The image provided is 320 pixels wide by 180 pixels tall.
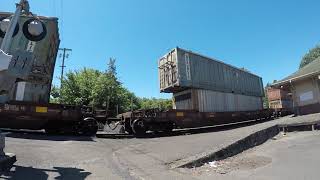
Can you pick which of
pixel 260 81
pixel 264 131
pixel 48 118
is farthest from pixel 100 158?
pixel 260 81

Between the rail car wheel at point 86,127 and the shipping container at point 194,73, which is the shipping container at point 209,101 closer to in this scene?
the shipping container at point 194,73

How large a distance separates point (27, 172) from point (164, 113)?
33.6ft

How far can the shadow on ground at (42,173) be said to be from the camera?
20.8 feet

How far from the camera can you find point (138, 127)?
51.9ft

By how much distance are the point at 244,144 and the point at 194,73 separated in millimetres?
8347

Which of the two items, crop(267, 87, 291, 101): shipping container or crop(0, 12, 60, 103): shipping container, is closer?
crop(0, 12, 60, 103): shipping container

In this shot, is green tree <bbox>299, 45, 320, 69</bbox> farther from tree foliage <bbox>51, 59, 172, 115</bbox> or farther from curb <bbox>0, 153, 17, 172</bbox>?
curb <bbox>0, 153, 17, 172</bbox>

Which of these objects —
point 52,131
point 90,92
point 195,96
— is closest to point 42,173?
point 52,131

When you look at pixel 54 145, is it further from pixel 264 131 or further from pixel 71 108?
pixel 264 131

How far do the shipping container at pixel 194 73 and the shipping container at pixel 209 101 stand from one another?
0.97 feet

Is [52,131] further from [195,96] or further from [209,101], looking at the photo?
[209,101]

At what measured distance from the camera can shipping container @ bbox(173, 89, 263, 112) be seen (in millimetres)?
18547

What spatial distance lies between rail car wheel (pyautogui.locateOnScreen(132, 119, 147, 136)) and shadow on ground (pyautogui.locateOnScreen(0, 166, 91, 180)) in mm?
Answer: 8420

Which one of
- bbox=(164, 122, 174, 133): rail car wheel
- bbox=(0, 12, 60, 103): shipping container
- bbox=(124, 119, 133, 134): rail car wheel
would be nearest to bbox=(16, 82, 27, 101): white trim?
bbox=(0, 12, 60, 103): shipping container
